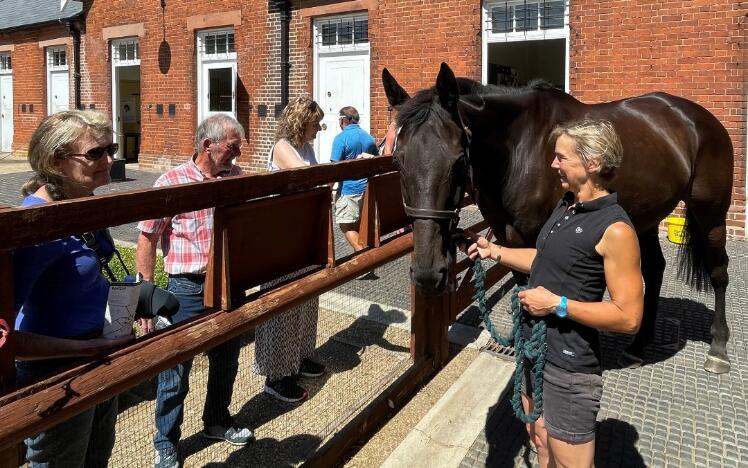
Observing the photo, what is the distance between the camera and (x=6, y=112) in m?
20.9

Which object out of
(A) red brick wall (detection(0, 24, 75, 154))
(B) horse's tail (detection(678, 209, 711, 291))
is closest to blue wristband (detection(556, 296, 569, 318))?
(B) horse's tail (detection(678, 209, 711, 291))

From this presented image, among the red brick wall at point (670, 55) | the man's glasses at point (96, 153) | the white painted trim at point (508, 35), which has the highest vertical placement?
the white painted trim at point (508, 35)

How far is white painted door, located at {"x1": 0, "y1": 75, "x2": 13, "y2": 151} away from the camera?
20.5 metres

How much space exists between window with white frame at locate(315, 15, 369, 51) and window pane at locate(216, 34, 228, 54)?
3.08 meters

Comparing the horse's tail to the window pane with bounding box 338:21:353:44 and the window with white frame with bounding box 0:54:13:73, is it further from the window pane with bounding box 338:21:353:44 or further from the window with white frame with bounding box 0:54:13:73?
the window with white frame with bounding box 0:54:13:73

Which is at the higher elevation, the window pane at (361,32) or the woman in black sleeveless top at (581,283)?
the window pane at (361,32)

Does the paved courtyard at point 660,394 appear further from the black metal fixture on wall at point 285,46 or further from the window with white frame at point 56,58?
the window with white frame at point 56,58

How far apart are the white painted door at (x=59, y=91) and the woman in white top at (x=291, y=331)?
17.2 m

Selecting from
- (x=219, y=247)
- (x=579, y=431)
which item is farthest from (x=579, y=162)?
(x=219, y=247)

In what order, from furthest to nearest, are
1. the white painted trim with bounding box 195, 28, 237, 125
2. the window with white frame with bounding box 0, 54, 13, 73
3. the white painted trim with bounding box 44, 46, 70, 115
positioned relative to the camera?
the window with white frame with bounding box 0, 54, 13, 73 → the white painted trim with bounding box 44, 46, 70, 115 → the white painted trim with bounding box 195, 28, 237, 125

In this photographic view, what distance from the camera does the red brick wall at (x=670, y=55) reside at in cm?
804

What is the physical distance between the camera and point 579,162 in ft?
7.00

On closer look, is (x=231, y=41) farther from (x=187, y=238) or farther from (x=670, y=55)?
(x=187, y=238)

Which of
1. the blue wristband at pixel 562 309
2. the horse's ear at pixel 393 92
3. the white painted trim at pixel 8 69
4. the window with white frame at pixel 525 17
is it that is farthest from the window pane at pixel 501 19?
the white painted trim at pixel 8 69
